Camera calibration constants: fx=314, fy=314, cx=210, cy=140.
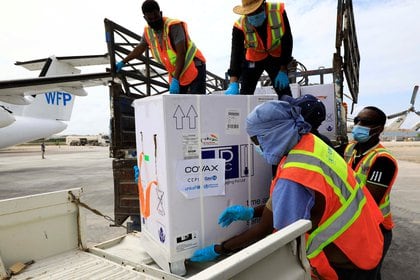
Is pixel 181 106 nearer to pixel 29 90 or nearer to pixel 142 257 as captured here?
pixel 142 257

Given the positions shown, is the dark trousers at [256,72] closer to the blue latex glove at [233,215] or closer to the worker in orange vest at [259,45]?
the worker in orange vest at [259,45]

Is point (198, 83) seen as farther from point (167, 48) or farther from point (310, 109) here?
point (310, 109)

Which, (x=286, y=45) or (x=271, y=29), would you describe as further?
(x=286, y=45)

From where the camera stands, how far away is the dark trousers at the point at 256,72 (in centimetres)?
317

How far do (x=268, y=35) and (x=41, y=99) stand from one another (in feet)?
52.0

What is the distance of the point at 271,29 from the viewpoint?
2.82 metres

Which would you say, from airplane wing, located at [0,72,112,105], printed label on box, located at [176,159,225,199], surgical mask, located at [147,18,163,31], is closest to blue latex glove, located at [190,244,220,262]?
printed label on box, located at [176,159,225,199]

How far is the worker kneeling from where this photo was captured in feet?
5.07

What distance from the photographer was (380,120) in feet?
9.44

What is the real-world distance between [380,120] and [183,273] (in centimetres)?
224

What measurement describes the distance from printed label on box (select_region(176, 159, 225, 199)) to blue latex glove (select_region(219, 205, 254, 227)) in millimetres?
113

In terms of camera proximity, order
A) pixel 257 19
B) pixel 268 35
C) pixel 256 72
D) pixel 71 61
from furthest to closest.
Result: pixel 71 61 < pixel 256 72 < pixel 268 35 < pixel 257 19

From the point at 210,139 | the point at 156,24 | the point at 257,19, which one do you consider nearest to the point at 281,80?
the point at 257,19

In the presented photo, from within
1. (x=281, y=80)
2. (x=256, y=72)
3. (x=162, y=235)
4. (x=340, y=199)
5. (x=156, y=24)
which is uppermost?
(x=156, y=24)
